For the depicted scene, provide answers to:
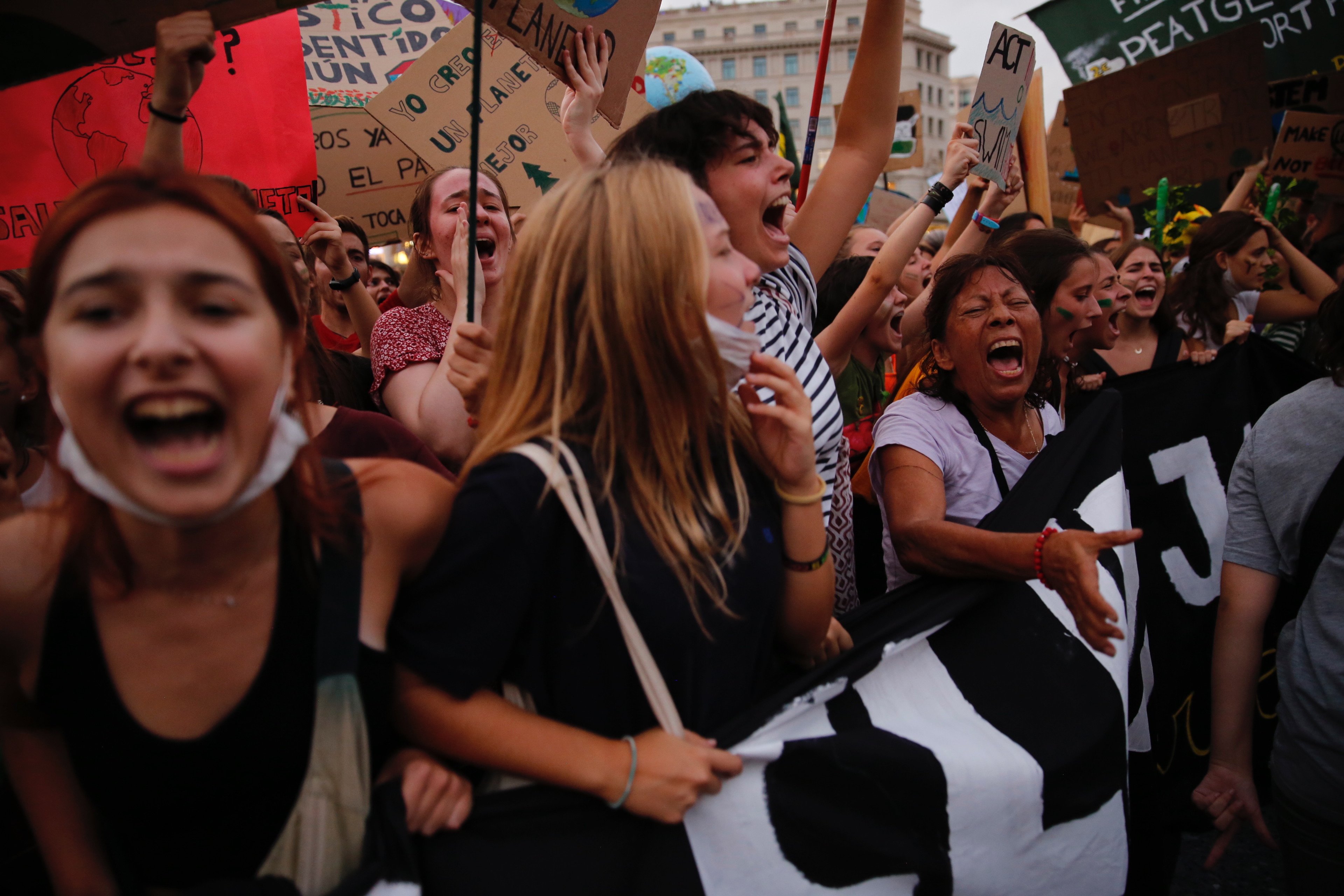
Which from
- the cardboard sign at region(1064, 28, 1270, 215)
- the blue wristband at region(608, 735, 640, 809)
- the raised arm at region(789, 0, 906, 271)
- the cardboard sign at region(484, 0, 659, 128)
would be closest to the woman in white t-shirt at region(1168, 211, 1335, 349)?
the cardboard sign at region(1064, 28, 1270, 215)

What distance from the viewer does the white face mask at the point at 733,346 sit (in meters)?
1.39

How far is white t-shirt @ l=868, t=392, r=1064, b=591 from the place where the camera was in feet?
7.02

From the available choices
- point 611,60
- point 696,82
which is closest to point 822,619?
point 611,60

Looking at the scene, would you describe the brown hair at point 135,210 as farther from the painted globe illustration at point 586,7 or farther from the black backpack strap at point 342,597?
the painted globe illustration at point 586,7

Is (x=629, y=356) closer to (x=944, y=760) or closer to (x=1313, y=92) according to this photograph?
(x=944, y=760)

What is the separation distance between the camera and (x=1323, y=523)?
1.89m

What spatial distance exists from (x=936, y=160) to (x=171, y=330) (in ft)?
197

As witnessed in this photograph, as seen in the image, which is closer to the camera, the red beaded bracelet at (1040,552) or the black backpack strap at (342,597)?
the black backpack strap at (342,597)

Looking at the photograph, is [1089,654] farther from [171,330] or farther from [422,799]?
[171,330]

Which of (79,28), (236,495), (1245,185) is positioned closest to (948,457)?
(236,495)

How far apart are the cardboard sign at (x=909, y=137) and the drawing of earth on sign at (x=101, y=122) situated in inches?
261

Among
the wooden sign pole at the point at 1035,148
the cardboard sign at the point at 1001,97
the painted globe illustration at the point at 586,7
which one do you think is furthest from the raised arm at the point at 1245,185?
the painted globe illustration at the point at 586,7

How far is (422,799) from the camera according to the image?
1.20m

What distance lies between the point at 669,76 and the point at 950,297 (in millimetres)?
3278
